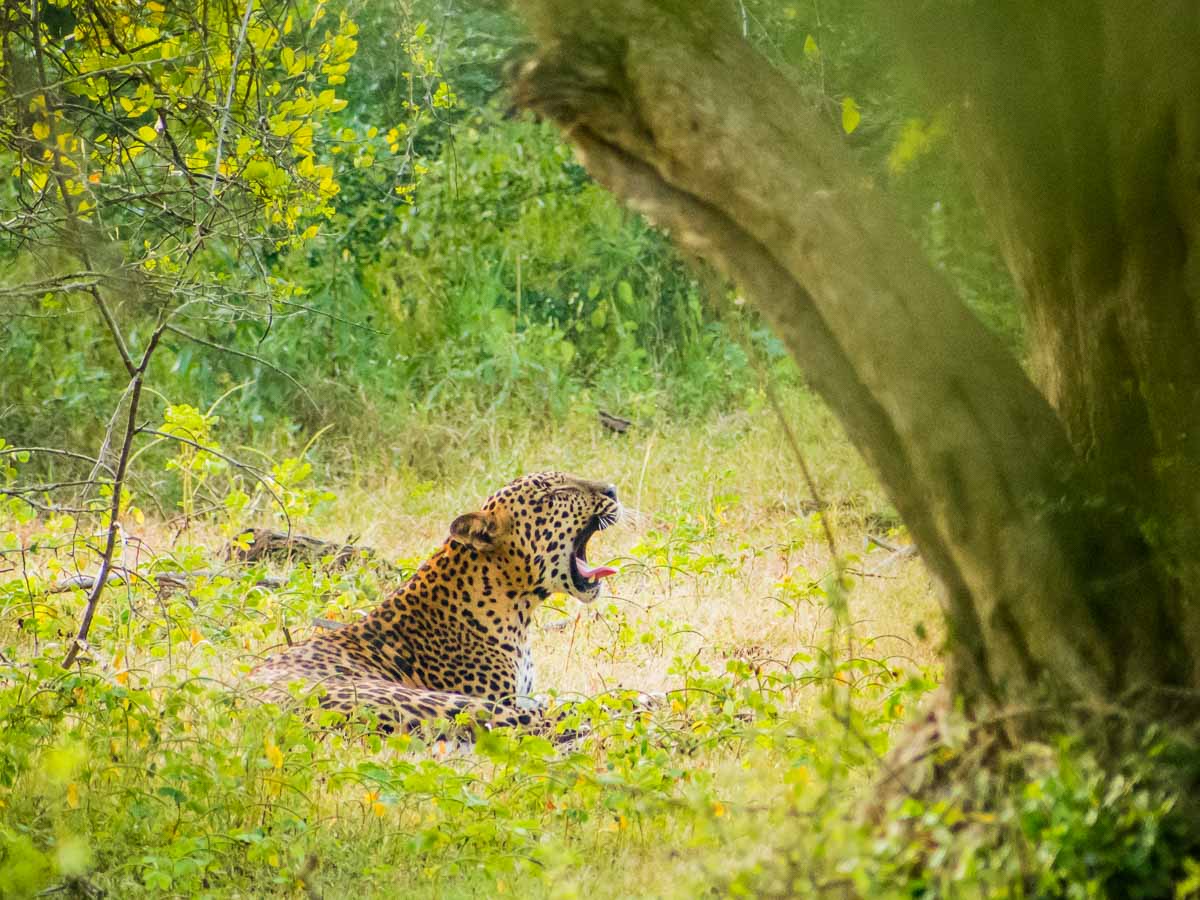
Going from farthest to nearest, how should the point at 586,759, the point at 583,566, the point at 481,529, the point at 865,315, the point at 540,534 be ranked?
the point at 583,566 < the point at 540,534 < the point at 481,529 < the point at 586,759 < the point at 865,315

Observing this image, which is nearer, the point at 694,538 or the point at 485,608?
the point at 485,608

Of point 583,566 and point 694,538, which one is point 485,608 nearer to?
point 583,566

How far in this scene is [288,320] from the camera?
37.6ft

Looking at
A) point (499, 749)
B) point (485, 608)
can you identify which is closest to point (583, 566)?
point (485, 608)

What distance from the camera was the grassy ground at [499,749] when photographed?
3.48 metres

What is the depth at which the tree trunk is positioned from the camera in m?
3.13

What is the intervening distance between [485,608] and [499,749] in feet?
9.01

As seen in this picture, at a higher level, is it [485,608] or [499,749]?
[485,608]

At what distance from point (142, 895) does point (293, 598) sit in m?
3.37

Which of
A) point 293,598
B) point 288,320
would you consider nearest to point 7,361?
point 288,320

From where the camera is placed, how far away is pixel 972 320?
3211 millimetres

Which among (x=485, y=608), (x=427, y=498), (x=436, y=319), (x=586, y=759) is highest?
(x=436, y=319)

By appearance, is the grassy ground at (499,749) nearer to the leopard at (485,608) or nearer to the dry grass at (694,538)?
the dry grass at (694,538)

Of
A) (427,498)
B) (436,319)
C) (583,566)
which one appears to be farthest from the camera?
(436,319)
